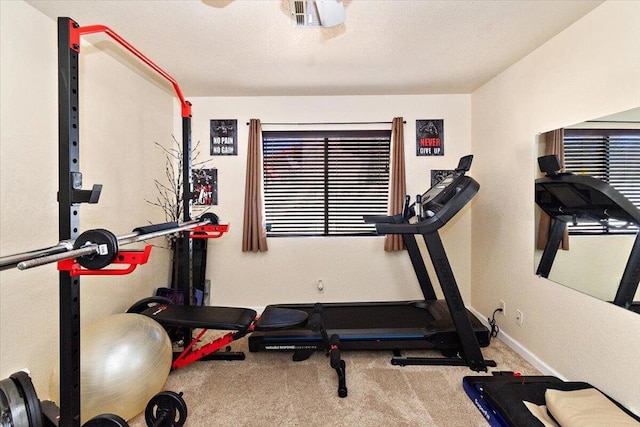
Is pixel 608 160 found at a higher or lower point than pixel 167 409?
higher

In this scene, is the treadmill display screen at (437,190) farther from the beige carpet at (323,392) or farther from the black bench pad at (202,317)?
the black bench pad at (202,317)

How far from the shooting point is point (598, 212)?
177cm

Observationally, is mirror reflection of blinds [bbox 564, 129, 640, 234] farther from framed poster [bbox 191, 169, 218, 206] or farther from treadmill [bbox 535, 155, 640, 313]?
framed poster [bbox 191, 169, 218, 206]

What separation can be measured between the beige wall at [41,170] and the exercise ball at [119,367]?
0.34 metres

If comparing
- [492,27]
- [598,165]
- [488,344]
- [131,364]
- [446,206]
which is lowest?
[488,344]

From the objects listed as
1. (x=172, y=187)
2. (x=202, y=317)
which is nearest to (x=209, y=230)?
(x=202, y=317)

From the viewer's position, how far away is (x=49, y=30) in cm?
181

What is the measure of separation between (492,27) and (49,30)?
2.86 meters

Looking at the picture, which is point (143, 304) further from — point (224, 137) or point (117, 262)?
point (224, 137)

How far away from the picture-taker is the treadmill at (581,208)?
156 centimetres

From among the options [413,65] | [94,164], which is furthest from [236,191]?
[413,65]

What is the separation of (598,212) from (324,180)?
229 centimetres

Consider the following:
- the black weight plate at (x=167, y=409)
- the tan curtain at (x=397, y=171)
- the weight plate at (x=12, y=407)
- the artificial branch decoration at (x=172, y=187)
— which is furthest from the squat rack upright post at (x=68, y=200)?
the tan curtain at (x=397, y=171)

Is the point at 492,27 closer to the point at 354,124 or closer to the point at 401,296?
the point at 354,124
